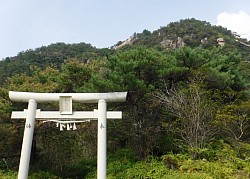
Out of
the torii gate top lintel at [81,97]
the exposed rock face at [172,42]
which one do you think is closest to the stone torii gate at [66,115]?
the torii gate top lintel at [81,97]

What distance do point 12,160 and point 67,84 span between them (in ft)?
13.5

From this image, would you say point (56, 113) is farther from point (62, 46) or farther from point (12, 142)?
point (62, 46)

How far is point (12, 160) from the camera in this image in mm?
13695

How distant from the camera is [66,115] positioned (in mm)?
7258

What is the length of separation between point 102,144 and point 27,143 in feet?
5.52

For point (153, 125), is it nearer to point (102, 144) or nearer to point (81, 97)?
point (81, 97)

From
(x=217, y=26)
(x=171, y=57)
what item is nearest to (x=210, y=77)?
(x=171, y=57)

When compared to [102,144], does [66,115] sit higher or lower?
higher

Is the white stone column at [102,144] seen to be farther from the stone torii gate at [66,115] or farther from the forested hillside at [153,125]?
the forested hillside at [153,125]

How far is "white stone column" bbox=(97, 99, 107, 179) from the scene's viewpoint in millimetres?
6875

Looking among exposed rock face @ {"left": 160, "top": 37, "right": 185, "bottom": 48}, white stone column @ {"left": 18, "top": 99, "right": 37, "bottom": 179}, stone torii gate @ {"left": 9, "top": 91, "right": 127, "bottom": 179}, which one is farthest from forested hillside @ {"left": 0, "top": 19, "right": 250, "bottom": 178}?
exposed rock face @ {"left": 160, "top": 37, "right": 185, "bottom": 48}

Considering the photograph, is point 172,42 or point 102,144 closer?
point 102,144

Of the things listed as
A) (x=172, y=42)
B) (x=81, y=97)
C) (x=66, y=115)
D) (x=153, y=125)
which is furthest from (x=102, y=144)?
(x=172, y=42)

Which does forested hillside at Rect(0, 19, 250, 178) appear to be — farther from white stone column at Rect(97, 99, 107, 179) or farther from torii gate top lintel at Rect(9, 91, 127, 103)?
white stone column at Rect(97, 99, 107, 179)
